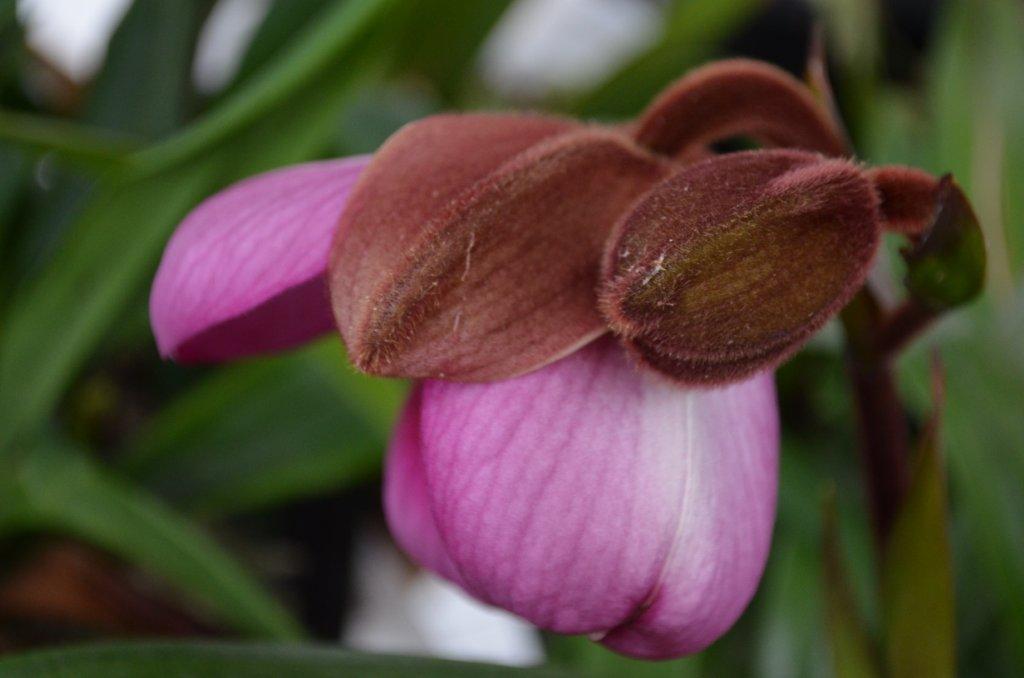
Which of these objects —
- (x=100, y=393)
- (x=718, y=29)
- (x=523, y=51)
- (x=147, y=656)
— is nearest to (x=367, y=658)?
Result: (x=147, y=656)

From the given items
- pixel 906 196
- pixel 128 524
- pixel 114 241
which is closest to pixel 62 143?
pixel 114 241

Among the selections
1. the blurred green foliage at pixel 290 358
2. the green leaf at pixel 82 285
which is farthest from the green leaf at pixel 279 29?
the green leaf at pixel 82 285

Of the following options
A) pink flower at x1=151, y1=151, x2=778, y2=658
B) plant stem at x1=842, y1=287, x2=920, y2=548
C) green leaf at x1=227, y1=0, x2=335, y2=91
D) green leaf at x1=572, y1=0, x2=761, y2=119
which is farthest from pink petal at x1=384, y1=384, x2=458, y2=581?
green leaf at x1=572, y1=0, x2=761, y2=119

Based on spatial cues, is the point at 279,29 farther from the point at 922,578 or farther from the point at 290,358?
the point at 922,578

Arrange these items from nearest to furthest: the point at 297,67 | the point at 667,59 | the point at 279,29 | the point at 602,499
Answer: the point at 602,499 → the point at 297,67 → the point at 279,29 → the point at 667,59

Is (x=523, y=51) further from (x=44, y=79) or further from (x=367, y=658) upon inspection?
(x=367, y=658)

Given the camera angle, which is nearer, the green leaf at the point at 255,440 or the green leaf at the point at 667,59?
the green leaf at the point at 255,440

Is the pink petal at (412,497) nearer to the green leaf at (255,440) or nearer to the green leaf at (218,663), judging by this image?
the green leaf at (218,663)
